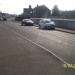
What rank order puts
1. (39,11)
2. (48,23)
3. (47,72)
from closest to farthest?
1. (47,72)
2. (48,23)
3. (39,11)

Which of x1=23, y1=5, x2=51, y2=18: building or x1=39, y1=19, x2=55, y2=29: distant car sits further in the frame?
x1=23, y1=5, x2=51, y2=18: building

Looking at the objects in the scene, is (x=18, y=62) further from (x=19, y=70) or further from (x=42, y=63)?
(x=19, y=70)

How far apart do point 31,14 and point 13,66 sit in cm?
10710

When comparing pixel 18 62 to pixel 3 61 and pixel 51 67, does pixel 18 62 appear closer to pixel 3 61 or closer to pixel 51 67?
pixel 3 61

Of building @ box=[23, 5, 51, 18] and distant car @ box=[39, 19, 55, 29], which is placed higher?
distant car @ box=[39, 19, 55, 29]

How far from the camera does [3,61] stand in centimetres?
1288

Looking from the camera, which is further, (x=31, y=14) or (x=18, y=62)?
(x=31, y=14)

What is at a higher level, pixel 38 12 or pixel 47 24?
pixel 47 24

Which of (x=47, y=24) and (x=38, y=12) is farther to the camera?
(x=38, y=12)

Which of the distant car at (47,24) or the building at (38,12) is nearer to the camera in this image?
the distant car at (47,24)

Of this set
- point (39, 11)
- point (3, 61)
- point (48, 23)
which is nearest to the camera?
point (3, 61)

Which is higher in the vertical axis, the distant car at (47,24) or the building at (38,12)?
the distant car at (47,24)

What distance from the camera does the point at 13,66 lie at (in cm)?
1147

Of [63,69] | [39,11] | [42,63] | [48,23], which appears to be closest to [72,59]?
[42,63]
